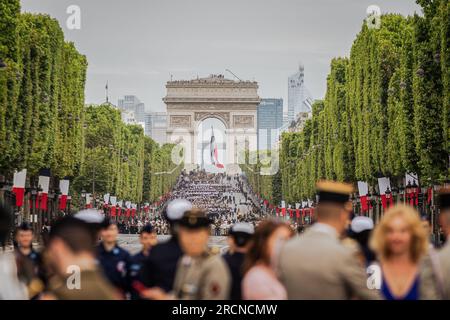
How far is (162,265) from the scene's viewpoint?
34.3 feet

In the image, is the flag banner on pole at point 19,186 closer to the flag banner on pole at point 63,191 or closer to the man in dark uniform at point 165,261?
the flag banner on pole at point 63,191

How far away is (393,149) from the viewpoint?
195 feet

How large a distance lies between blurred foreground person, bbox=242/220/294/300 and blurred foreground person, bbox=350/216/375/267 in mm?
3054

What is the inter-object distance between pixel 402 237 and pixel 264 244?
1.24 m

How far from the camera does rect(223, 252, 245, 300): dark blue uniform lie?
984cm

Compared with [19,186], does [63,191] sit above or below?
above

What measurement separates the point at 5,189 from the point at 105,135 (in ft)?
145

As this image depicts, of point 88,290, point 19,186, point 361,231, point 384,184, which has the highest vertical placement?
point 384,184

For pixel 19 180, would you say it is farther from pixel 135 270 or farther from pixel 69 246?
pixel 69 246

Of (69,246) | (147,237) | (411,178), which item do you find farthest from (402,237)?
(411,178)

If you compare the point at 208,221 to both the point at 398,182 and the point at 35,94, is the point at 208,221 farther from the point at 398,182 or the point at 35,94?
the point at 398,182

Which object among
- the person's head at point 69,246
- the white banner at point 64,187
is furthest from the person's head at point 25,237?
the white banner at point 64,187

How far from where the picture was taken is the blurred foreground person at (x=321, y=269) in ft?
28.6

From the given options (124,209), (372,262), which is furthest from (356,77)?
(372,262)
